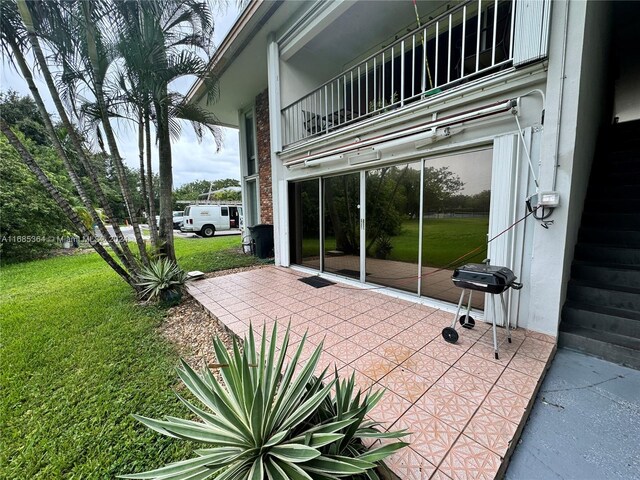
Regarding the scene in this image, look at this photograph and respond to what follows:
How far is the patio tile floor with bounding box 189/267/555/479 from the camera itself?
63.4 inches

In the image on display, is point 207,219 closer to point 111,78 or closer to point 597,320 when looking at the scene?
point 111,78

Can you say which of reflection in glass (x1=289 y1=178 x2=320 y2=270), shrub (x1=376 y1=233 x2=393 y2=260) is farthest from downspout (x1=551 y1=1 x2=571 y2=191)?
reflection in glass (x1=289 y1=178 x2=320 y2=270)

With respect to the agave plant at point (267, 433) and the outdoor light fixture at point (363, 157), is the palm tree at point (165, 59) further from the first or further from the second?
the agave plant at point (267, 433)

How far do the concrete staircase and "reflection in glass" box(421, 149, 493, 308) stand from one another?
0.97m

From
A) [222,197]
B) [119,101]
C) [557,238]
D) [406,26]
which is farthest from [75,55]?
[222,197]

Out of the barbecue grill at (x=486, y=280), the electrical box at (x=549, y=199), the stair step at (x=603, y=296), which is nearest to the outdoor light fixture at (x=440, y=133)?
the electrical box at (x=549, y=199)

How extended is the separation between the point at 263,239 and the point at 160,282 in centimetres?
352

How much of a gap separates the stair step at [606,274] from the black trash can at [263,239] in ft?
21.8

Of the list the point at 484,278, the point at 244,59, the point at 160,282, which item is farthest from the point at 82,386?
the point at 244,59

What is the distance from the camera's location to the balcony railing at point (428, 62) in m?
3.68

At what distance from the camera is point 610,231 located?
3398mm

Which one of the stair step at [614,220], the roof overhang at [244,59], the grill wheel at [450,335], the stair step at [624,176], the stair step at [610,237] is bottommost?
the grill wheel at [450,335]

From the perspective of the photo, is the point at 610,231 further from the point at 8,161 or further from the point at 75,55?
the point at 8,161

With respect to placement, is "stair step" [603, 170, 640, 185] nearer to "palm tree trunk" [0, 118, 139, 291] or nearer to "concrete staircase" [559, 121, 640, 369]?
"concrete staircase" [559, 121, 640, 369]
